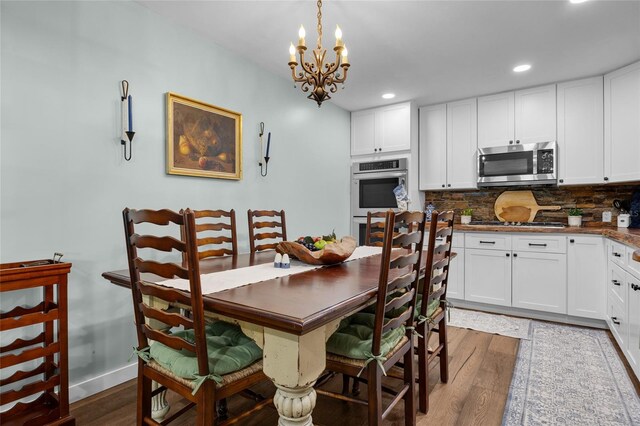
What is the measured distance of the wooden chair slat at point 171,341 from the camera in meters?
1.19

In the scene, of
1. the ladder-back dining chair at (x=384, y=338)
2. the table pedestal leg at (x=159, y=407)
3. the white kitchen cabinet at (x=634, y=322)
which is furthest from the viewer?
the white kitchen cabinet at (x=634, y=322)

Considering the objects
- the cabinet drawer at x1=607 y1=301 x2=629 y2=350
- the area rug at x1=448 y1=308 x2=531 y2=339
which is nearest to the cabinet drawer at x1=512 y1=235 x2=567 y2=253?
the cabinet drawer at x1=607 y1=301 x2=629 y2=350

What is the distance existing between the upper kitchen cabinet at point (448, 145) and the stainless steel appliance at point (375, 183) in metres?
0.38

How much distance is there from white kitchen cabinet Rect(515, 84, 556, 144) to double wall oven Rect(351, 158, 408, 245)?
1271mm

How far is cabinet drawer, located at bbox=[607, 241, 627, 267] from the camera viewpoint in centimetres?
254

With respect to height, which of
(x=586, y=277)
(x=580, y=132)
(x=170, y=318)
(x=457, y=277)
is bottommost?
(x=457, y=277)

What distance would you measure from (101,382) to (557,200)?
4449 mm

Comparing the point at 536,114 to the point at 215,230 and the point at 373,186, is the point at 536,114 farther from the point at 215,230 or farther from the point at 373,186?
the point at 215,230

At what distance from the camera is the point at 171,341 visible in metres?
1.24

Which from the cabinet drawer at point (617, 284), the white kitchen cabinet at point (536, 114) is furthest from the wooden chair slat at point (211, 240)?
the white kitchen cabinet at point (536, 114)

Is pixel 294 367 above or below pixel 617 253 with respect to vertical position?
below

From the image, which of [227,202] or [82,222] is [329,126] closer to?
[227,202]

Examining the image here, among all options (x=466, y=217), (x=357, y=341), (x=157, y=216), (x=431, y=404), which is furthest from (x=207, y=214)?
(x=466, y=217)

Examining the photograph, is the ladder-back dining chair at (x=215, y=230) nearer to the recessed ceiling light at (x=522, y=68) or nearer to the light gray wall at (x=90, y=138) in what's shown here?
the light gray wall at (x=90, y=138)
